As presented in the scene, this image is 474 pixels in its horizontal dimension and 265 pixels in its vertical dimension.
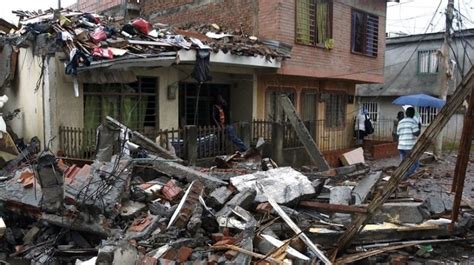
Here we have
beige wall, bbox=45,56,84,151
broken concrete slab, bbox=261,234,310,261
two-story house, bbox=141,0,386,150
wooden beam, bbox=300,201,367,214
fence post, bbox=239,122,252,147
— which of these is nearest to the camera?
broken concrete slab, bbox=261,234,310,261

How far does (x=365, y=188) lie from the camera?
22.9 ft

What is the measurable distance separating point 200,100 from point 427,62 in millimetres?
15131

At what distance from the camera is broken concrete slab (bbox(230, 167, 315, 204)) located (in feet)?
21.1

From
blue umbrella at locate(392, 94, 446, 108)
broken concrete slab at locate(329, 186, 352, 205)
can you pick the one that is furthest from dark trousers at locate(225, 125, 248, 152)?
blue umbrella at locate(392, 94, 446, 108)

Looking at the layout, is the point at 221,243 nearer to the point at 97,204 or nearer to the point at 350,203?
the point at 97,204

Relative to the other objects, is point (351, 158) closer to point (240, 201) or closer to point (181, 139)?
point (181, 139)

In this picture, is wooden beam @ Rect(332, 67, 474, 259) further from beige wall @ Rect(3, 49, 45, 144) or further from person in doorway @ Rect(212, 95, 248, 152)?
beige wall @ Rect(3, 49, 45, 144)

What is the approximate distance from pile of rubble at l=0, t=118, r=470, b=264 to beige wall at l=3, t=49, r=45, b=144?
3.40m

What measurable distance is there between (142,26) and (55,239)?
20.2ft

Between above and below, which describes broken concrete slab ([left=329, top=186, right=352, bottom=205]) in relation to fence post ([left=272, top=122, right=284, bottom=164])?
below

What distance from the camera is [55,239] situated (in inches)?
233

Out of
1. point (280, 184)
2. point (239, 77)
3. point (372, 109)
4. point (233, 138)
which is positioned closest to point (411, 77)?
point (372, 109)

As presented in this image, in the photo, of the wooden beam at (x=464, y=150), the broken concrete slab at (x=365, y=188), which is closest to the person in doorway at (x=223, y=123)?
the broken concrete slab at (x=365, y=188)

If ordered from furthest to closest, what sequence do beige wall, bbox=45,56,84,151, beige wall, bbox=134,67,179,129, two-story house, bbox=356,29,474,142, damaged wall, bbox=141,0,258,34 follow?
two-story house, bbox=356,29,474,142, damaged wall, bbox=141,0,258,34, beige wall, bbox=134,67,179,129, beige wall, bbox=45,56,84,151
